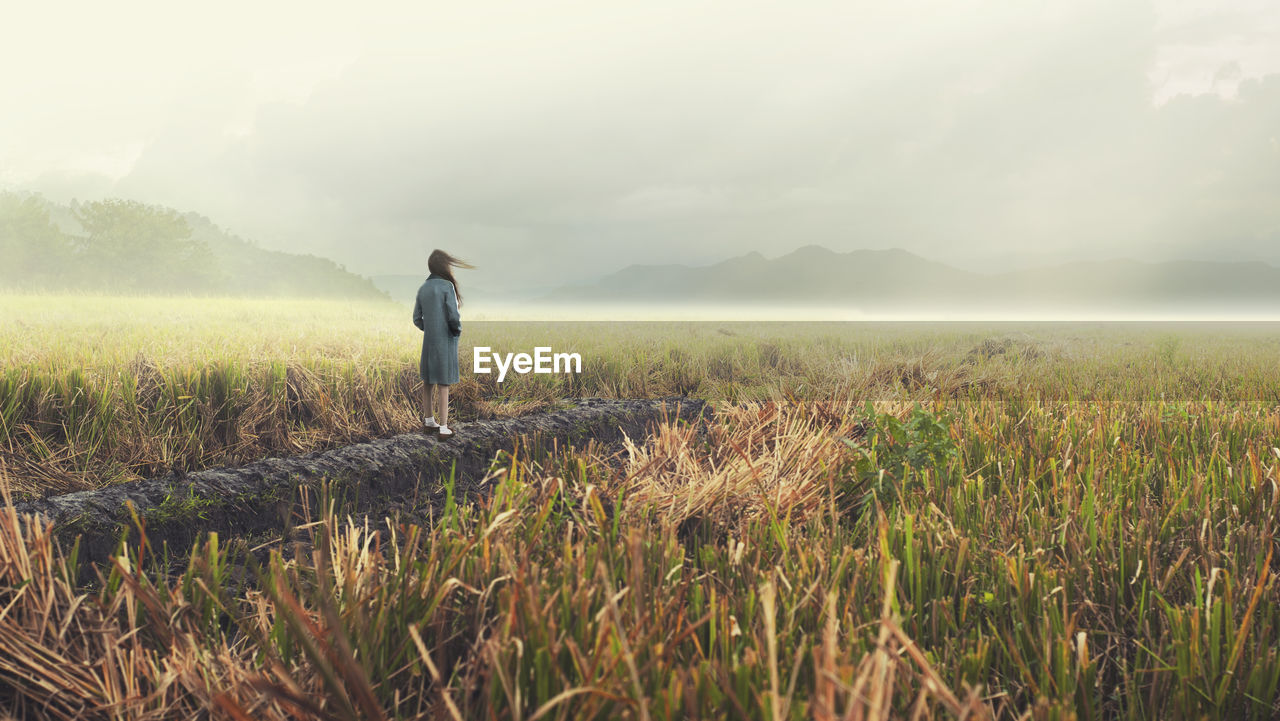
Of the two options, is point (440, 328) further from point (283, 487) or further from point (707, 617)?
point (707, 617)

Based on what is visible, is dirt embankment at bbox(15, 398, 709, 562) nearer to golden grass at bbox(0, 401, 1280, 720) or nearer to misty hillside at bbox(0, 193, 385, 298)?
golden grass at bbox(0, 401, 1280, 720)

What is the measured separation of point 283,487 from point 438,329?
5.84ft

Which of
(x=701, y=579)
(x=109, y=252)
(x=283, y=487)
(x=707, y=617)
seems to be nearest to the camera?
(x=707, y=617)

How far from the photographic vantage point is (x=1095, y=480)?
11.1ft

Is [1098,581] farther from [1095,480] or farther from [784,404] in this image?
[784,404]

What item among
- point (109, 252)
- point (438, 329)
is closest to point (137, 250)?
point (109, 252)

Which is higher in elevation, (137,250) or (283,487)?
(137,250)

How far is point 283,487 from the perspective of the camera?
4.32 m

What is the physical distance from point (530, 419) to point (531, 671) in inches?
200

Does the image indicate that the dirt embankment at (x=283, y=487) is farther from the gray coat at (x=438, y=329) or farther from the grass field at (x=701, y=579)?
the gray coat at (x=438, y=329)

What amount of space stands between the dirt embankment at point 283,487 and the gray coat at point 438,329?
56 cm

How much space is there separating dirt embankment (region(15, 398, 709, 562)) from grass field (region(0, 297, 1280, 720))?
302 millimetres

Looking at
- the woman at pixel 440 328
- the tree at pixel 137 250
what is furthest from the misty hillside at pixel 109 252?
the woman at pixel 440 328

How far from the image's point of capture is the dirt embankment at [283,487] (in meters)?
3.63
